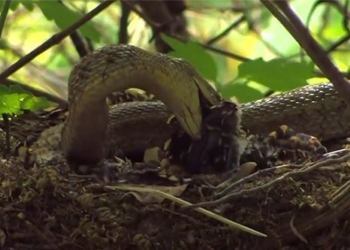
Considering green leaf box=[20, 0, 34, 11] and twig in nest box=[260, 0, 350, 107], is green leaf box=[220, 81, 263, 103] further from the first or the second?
twig in nest box=[260, 0, 350, 107]

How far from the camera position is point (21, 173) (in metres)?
0.97

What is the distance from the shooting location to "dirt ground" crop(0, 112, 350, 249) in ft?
2.96

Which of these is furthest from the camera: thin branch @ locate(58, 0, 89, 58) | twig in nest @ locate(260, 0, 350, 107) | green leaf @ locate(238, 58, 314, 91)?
thin branch @ locate(58, 0, 89, 58)

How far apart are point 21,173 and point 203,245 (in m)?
0.23

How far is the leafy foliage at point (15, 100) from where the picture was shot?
102 centimetres

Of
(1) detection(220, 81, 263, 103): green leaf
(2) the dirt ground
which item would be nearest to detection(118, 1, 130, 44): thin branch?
(1) detection(220, 81, 263, 103): green leaf

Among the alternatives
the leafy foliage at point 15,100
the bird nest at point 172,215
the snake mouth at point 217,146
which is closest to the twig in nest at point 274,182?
the bird nest at point 172,215

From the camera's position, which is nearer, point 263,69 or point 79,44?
point 263,69

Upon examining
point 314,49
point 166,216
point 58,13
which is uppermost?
point 58,13

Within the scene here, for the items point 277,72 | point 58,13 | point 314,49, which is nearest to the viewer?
point 314,49

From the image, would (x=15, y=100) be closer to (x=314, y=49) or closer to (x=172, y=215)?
(x=172, y=215)

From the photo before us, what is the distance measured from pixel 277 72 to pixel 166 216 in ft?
1.26

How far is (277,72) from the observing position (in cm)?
121

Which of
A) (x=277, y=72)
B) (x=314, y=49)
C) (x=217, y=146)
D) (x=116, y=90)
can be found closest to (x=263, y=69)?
(x=277, y=72)
